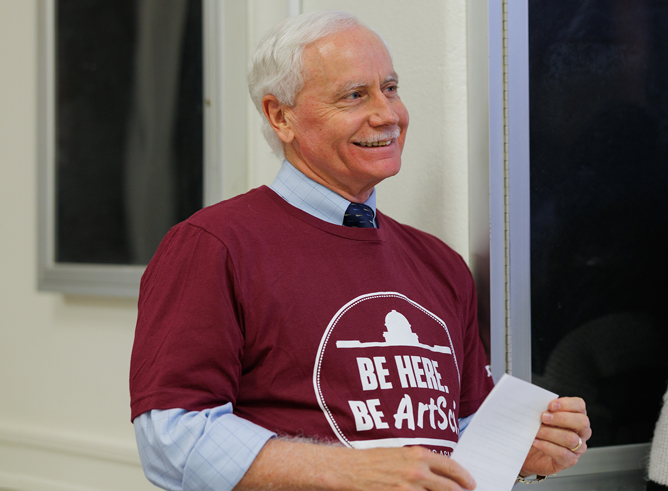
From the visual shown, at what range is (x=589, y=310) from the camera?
141 centimetres

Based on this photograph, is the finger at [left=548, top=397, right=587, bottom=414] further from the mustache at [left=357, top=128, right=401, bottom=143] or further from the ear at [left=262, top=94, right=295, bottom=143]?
the ear at [left=262, top=94, right=295, bottom=143]

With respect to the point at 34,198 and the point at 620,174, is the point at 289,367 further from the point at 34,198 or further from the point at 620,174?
the point at 34,198

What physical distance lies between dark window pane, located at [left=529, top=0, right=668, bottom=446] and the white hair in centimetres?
46

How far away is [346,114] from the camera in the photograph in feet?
3.69

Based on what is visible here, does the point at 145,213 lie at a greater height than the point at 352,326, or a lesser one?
greater

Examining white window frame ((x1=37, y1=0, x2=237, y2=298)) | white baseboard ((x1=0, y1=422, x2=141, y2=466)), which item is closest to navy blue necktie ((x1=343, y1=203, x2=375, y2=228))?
white window frame ((x1=37, y1=0, x2=237, y2=298))

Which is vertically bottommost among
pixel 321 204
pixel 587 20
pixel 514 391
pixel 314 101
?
pixel 514 391

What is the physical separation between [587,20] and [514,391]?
0.85 metres

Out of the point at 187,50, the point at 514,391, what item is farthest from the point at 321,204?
the point at 187,50

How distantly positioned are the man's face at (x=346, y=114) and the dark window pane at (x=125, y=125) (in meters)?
0.69

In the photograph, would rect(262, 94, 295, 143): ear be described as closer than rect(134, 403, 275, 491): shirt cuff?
No

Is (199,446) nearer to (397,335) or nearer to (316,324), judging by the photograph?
(316,324)

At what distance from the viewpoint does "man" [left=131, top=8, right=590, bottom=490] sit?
88cm

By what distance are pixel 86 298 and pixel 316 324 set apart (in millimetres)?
1200
